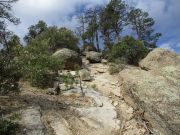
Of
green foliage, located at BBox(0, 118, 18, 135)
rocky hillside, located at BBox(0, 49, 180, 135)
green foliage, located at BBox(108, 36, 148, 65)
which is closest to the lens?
green foliage, located at BBox(0, 118, 18, 135)

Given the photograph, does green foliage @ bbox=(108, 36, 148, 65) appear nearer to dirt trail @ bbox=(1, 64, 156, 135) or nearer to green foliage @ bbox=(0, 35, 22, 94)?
dirt trail @ bbox=(1, 64, 156, 135)

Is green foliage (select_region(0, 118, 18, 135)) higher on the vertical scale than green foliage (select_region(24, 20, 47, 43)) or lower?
lower

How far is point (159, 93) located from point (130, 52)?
17124 millimetres

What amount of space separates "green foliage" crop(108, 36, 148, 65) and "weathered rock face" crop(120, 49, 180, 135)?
12763mm

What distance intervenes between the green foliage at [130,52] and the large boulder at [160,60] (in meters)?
11.4

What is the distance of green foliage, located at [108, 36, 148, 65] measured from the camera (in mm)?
33875

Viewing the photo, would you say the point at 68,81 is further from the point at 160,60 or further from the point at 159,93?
the point at 159,93

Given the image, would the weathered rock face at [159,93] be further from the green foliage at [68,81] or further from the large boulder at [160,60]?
the green foliage at [68,81]

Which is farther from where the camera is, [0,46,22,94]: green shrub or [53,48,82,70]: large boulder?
[53,48,82,70]: large boulder

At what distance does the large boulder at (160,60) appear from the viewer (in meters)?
20.8

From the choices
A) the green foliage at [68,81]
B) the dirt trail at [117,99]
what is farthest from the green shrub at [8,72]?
the dirt trail at [117,99]

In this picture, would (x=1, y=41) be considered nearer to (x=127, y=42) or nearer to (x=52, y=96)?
(x=52, y=96)

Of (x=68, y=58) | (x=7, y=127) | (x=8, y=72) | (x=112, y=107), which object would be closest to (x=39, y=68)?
(x=112, y=107)

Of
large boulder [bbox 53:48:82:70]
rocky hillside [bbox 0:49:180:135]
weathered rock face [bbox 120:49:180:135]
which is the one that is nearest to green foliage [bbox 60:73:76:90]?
rocky hillside [bbox 0:49:180:135]
